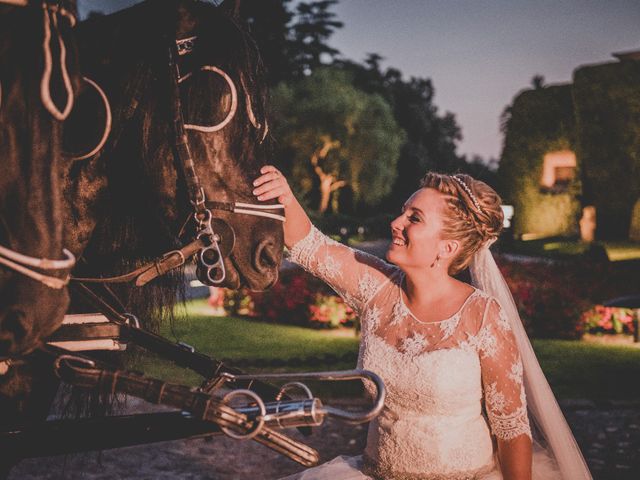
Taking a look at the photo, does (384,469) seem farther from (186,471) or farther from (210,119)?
(186,471)

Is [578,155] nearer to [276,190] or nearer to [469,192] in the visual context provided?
[469,192]

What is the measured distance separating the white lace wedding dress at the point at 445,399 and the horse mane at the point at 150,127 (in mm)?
1151

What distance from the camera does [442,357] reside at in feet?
8.90

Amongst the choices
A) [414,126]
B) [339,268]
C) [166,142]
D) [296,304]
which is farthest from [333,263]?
[414,126]

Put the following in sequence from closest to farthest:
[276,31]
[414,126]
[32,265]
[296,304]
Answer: [32,265], [296,304], [276,31], [414,126]

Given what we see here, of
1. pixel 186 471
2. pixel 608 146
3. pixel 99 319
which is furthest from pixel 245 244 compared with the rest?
pixel 608 146

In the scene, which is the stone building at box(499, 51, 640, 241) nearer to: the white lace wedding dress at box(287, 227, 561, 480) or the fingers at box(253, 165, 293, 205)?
the white lace wedding dress at box(287, 227, 561, 480)

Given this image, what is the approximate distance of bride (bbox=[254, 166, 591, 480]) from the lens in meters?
2.69

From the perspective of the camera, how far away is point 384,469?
109 inches

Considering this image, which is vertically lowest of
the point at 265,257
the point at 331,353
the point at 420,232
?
the point at 331,353

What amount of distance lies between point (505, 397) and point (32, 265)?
80.6 inches

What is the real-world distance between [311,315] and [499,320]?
8707 mm

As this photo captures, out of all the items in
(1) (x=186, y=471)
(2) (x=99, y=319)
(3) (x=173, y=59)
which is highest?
(3) (x=173, y=59)

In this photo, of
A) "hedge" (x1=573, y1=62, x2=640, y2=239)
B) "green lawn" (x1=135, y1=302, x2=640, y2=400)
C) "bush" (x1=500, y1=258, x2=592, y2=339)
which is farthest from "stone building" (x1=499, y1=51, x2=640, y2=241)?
"green lawn" (x1=135, y1=302, x2=640, y2=400)
